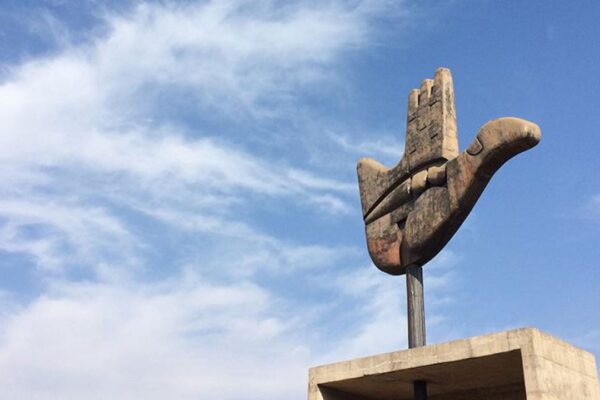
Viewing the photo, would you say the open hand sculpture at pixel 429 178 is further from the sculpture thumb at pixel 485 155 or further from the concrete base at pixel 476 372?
the concrete base at pixel 476 372

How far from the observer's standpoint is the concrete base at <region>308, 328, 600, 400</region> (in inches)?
397

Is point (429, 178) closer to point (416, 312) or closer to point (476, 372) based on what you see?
point (416, 312)

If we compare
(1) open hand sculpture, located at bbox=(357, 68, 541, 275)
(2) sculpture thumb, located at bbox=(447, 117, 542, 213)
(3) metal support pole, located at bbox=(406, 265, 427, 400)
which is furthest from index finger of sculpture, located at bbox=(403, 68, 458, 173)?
(3) metal support pole, located at bbox=(406, 265, 427, 400)

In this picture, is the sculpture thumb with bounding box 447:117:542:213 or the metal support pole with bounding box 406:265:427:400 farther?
the metal support pole with bounding box 406:265:427:400

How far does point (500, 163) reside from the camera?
459 inches

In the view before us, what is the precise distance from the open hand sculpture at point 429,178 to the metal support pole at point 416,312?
0.74ft

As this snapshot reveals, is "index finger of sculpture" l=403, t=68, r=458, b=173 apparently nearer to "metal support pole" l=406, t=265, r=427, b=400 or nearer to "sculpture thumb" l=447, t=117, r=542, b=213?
"sculpture thumb" l=447, t=117, r=542, b=213

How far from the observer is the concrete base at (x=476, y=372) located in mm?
10086

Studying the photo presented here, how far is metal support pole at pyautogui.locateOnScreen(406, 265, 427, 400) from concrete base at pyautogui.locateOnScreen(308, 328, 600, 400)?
27cm

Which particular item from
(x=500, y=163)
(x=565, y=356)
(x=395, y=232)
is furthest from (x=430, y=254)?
(x=565, y=356)

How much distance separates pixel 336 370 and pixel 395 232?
2749mm

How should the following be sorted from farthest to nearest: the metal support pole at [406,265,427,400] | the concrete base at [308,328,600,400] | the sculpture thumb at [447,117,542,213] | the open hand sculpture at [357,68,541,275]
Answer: the metal support pole at [406,265,427,400] → the open hand sculpture at [357,68,541,275] → the sculpture thumb at [447,117,542,213] → the concrete base at [308,328,600,400]

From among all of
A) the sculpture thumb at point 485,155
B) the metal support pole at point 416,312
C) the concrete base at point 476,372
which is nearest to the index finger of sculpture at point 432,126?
the sculpture thumb at point 485,155

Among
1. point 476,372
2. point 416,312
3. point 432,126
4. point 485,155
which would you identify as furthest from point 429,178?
point 476,372
